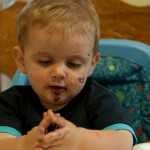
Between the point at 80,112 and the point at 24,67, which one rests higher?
the point at 24,67

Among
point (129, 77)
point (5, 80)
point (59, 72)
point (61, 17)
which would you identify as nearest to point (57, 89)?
point (59, 72)

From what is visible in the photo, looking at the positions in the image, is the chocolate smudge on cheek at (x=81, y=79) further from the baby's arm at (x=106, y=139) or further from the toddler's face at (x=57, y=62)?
the baby's arm at (x=106, y=139)

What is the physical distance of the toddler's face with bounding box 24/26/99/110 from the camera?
72cm

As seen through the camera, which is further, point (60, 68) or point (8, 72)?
Answer: point (8, 72)

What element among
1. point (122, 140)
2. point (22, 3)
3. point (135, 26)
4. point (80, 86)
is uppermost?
point (22, 3)

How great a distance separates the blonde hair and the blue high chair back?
319mm

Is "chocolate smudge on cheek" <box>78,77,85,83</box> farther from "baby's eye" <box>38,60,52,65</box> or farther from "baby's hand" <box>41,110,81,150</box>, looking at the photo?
"baby's hand" <box>41,110,81,150</box>

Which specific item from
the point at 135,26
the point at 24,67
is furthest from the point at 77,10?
the point at 135,26

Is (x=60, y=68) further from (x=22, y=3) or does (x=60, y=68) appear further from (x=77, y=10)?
(x=22, y=3)

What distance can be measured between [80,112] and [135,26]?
75cm

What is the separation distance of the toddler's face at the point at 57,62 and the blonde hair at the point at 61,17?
0.06ft

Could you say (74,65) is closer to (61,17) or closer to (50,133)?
(61,17)

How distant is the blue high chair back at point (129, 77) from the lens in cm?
110

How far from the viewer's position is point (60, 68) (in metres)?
0.72
